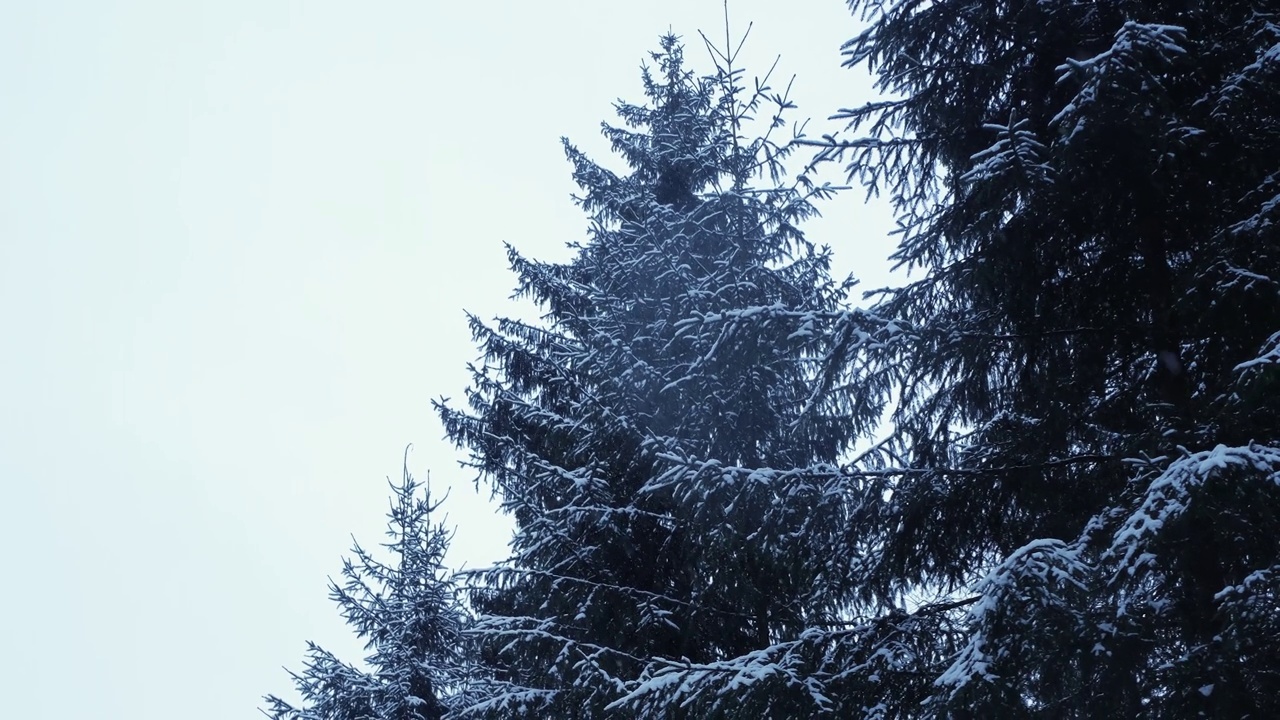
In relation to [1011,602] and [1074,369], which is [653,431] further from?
[1011,602]

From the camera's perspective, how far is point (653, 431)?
968 cm

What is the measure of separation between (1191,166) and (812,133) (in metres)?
2.16

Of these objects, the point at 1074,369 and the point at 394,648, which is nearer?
the point at 1074,369

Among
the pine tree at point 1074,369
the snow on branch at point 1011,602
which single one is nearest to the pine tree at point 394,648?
the pine tree at point 1074,369

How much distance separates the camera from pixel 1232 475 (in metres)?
3.71

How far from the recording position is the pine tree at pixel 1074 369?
13.3 feet

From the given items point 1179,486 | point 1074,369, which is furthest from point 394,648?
point 1179,486

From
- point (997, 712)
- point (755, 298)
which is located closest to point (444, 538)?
point (755, 298)

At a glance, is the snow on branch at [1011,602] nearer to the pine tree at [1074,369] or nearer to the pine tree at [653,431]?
the pine tree at [1074,369]

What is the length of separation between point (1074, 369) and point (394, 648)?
1102 cm

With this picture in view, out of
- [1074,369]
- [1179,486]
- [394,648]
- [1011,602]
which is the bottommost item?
[1011,602]

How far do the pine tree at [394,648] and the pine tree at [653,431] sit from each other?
1986mm

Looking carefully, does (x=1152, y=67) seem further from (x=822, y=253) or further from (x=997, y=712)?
(x=822, y=253)

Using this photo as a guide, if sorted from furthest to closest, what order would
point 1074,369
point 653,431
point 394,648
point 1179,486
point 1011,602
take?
1. point 394,648
2. point 653,431
3. point 1074,369
4. point 1011,602
5. point 1179,486
